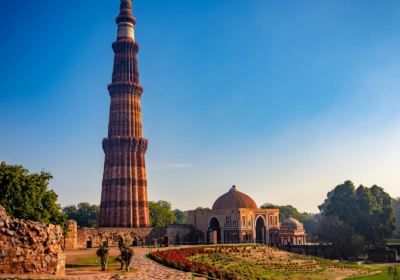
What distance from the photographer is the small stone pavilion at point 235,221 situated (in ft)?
167

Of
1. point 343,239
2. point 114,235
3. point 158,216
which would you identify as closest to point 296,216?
point 158,216

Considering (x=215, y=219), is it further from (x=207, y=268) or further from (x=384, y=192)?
(x=384, y=192)

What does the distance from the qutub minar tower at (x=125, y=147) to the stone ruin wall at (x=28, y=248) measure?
3422cm

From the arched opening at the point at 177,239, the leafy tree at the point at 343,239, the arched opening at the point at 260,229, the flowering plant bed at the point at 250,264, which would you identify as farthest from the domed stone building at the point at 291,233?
the arched opening at the point at 177,239

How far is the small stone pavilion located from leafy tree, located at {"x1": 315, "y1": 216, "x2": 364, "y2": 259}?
784 centimetres

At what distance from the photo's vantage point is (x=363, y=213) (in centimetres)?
5828

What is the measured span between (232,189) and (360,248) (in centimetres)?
2005

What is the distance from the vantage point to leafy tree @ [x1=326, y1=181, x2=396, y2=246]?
2232 inches

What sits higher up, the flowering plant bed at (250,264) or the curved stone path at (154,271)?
the curved stone path at (154,271)

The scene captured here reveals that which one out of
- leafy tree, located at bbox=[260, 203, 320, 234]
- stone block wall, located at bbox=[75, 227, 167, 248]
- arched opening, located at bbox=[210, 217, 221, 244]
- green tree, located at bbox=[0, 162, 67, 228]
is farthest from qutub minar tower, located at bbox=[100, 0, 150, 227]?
leafy tree, located at bbox=[260, 203, 320, 234]

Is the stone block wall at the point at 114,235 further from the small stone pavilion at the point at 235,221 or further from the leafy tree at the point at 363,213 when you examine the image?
the leafy tree at the point at 363,213

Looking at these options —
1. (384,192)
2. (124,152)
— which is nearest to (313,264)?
(124,152)

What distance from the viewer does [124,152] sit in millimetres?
52094

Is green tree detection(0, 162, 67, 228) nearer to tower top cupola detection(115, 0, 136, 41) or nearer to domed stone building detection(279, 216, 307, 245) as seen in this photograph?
tower top cupola detection(115, 0, 136, 41)
